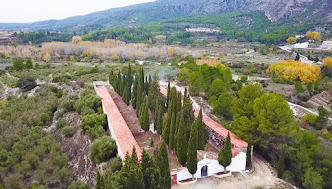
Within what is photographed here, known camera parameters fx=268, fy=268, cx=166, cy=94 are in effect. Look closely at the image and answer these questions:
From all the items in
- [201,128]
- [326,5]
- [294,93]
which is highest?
[326,5]

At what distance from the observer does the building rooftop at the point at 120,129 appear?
16647 mm

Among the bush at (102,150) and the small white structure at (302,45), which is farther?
the small white structure at (302,45)

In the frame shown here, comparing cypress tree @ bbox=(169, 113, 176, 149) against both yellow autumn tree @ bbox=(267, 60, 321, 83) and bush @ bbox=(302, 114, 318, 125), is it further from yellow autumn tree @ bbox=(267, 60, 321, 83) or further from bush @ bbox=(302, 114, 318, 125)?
yellow autumn tree @ bbox=(267, 60, 321, 83)

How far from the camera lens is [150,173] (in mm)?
12352

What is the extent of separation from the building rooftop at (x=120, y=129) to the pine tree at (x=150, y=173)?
6.49ft

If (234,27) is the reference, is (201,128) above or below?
below

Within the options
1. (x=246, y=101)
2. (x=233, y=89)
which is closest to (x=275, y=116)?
(x=246, y=101)

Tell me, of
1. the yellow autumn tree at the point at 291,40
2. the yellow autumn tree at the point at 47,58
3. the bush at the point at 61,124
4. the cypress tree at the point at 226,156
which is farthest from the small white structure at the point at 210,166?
the yellow autumn tree at the point at 291,40

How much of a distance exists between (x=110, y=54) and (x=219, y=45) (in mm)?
40385

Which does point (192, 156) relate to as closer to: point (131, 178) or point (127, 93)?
point (131, 178)

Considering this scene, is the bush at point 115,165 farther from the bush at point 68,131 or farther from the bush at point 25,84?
the bush at point 25,84

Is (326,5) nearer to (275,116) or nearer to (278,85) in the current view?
(278,85)

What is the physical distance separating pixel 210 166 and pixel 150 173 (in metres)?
5.56

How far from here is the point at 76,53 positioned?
71875mm
